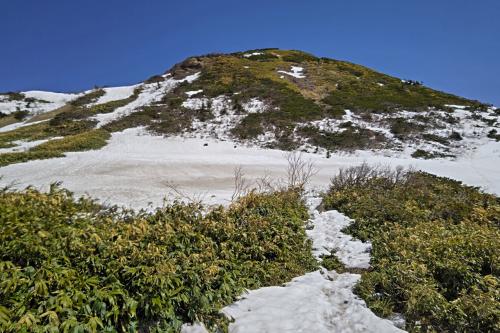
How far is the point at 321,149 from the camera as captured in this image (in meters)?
24.4

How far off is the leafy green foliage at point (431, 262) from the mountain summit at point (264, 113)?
1383 centimetres

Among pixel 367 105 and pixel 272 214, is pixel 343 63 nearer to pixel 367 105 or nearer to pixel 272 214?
pixel 367 105

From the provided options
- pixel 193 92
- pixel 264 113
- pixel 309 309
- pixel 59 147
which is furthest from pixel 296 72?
pixel 309 309

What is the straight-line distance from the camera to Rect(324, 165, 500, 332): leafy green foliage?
17.0ft

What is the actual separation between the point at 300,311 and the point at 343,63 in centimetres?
5397

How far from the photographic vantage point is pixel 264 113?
3122cm

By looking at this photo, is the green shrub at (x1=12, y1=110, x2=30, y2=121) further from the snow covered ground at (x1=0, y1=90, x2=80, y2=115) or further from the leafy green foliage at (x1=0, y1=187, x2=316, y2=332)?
the leafy green foliage at (x1=0, y1=187, x2=316, y2=332)

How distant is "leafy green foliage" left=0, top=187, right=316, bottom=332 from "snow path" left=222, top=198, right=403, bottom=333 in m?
0.28

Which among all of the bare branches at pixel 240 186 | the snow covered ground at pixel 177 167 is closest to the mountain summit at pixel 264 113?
the snow covered ground at pixel 177 167

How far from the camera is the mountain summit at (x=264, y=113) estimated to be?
25219 mm

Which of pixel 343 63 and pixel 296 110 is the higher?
pixel 343 63

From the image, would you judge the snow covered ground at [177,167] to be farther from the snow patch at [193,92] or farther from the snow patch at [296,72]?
the snow patch at [296,72]

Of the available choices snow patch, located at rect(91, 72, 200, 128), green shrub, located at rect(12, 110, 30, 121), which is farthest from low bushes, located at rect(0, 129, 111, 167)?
green shrub, located at rect(12, 110, 30, 121)

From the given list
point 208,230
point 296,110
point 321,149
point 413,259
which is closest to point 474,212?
point 413,259
